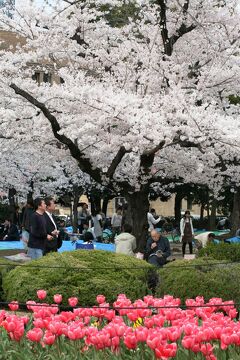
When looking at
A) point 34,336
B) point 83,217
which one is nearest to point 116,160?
point 34,336

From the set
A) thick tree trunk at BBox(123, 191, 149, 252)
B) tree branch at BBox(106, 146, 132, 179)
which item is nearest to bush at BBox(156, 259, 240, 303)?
tree branch at BBox(106, 146, 132, 179)

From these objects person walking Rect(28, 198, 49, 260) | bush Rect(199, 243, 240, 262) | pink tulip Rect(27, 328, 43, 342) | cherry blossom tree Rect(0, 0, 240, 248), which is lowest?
pink tulip Rect(27, 328, 43, 342)

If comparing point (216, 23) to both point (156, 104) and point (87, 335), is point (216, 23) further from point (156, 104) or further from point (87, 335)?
point (87, 335)

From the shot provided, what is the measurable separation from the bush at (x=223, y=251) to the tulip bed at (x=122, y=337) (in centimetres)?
680

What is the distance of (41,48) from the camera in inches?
714

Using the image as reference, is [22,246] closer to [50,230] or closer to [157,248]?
[157,248]

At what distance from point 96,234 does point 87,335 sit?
2087cm

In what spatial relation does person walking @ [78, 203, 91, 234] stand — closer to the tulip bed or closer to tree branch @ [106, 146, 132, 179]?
tree branch @ [106, 146, 132, 179]

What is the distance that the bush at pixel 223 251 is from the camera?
12828 mm

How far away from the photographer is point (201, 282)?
31.1 ft

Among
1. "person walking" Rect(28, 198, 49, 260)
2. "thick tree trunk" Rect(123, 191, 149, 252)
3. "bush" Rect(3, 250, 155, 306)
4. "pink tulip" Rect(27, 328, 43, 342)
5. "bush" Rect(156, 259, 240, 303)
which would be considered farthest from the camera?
"thick tree trunk" Rect(123, 191, 149, 252)

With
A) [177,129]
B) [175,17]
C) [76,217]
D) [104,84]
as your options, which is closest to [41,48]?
[104,84]

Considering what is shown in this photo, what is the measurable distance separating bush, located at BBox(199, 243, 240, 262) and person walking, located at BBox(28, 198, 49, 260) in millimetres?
2814

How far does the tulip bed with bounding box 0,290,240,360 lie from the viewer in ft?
15.8
